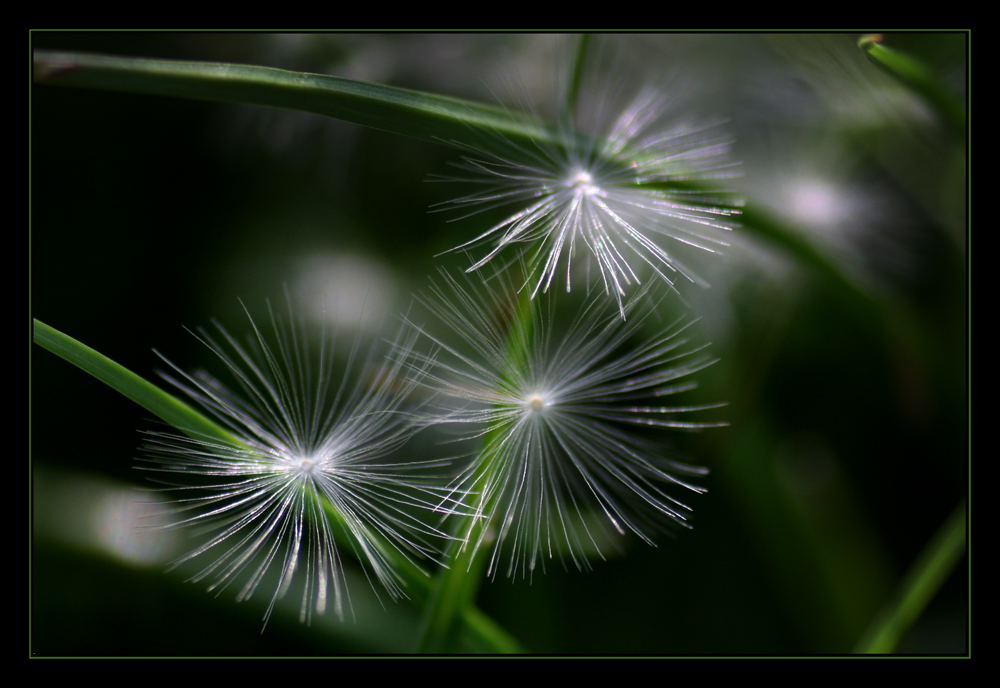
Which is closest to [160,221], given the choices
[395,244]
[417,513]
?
[395,244]

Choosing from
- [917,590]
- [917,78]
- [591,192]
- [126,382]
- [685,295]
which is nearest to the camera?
[126,382]

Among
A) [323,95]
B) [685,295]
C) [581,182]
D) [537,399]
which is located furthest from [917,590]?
[323,95]

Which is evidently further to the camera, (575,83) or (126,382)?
(575,83)

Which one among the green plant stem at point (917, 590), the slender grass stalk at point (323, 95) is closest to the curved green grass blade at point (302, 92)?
the slender grass stalk at point (323, 95)

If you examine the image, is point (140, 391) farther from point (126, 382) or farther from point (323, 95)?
point (323, 95)

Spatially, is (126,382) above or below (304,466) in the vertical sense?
above

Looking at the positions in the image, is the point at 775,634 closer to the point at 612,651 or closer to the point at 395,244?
the point at 612,651
